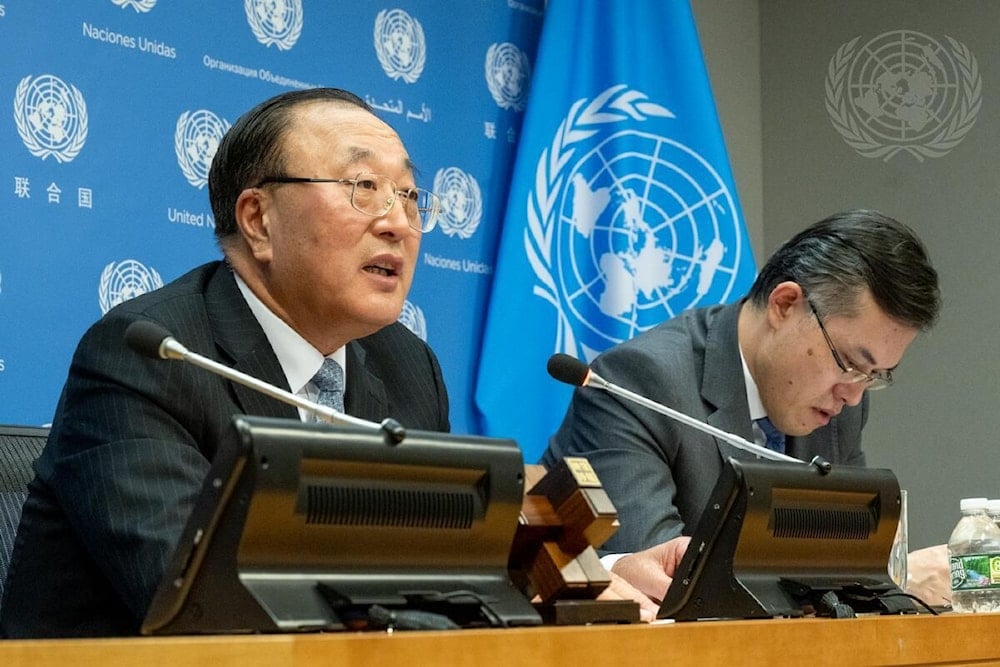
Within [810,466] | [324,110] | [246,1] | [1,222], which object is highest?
[246,1]

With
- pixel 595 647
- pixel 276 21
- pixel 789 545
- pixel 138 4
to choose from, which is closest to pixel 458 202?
pixel 276 21

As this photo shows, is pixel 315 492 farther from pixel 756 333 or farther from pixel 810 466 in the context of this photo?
pixel 756 333

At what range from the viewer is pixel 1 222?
8.65ft

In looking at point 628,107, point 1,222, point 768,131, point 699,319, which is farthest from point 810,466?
point 768,131

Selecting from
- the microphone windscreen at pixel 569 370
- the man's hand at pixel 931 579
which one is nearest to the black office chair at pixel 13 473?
the microphone windscreen at pixel 569 370

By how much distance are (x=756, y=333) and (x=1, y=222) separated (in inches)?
59.2

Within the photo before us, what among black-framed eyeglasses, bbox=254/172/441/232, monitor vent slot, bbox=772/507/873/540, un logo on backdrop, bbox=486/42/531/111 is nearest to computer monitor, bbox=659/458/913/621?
monitor vent slot, bbox=772/507/873/540

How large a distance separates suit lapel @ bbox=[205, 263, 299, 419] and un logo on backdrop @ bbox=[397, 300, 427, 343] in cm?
130

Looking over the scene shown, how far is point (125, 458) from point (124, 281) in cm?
117

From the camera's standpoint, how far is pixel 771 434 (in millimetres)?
2965

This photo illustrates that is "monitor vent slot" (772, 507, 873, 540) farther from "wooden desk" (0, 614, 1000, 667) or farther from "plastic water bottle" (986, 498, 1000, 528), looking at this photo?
"plastic water bottle" (986, 498, 1000, 528)

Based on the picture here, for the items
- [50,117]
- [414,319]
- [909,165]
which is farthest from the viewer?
[909,165]

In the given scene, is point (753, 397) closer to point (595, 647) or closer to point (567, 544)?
point (567, 544)

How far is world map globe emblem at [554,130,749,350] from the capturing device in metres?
3.86
